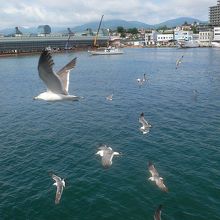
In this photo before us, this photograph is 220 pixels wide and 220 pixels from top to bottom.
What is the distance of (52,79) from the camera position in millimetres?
16250

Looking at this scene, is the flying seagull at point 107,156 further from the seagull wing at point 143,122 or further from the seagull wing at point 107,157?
the seagull wing at point 143,122

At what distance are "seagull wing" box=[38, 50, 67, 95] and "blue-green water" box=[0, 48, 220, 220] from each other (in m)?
8.74

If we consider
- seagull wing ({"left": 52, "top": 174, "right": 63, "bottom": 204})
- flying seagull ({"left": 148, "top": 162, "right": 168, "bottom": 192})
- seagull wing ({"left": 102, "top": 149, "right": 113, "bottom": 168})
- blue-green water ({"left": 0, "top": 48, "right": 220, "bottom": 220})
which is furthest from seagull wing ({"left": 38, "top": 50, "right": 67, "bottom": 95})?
flying seagull ({"left": 148, "top": 162, "right": 168, "bottom": 192})

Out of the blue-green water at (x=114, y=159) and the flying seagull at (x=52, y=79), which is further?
the blue-green water at (x=114, y=159)

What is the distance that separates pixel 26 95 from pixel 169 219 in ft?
156

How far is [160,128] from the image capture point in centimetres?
3788

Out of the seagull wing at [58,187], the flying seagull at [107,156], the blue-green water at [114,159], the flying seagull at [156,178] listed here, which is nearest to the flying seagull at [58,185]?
the seagull wing at [58,187]

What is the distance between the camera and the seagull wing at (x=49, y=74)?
14914 mm

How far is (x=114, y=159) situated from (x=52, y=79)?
15.1m

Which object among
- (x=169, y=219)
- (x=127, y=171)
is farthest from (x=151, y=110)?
(x=169, y=219)

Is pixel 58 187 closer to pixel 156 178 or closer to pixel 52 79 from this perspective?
pixel 156 178

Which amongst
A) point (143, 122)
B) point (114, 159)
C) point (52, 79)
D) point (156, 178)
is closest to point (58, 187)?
point (156, 178)

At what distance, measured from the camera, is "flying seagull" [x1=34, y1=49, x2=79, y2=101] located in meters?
15.0

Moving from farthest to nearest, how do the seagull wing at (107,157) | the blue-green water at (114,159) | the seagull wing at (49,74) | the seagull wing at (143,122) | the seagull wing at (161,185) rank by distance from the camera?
the seagull wing at (143,122) < the seagull wing at (161,185) < the blue-green water at (114,159) < the seagull wing at (107,157) < the seagull wing at (49,74)
